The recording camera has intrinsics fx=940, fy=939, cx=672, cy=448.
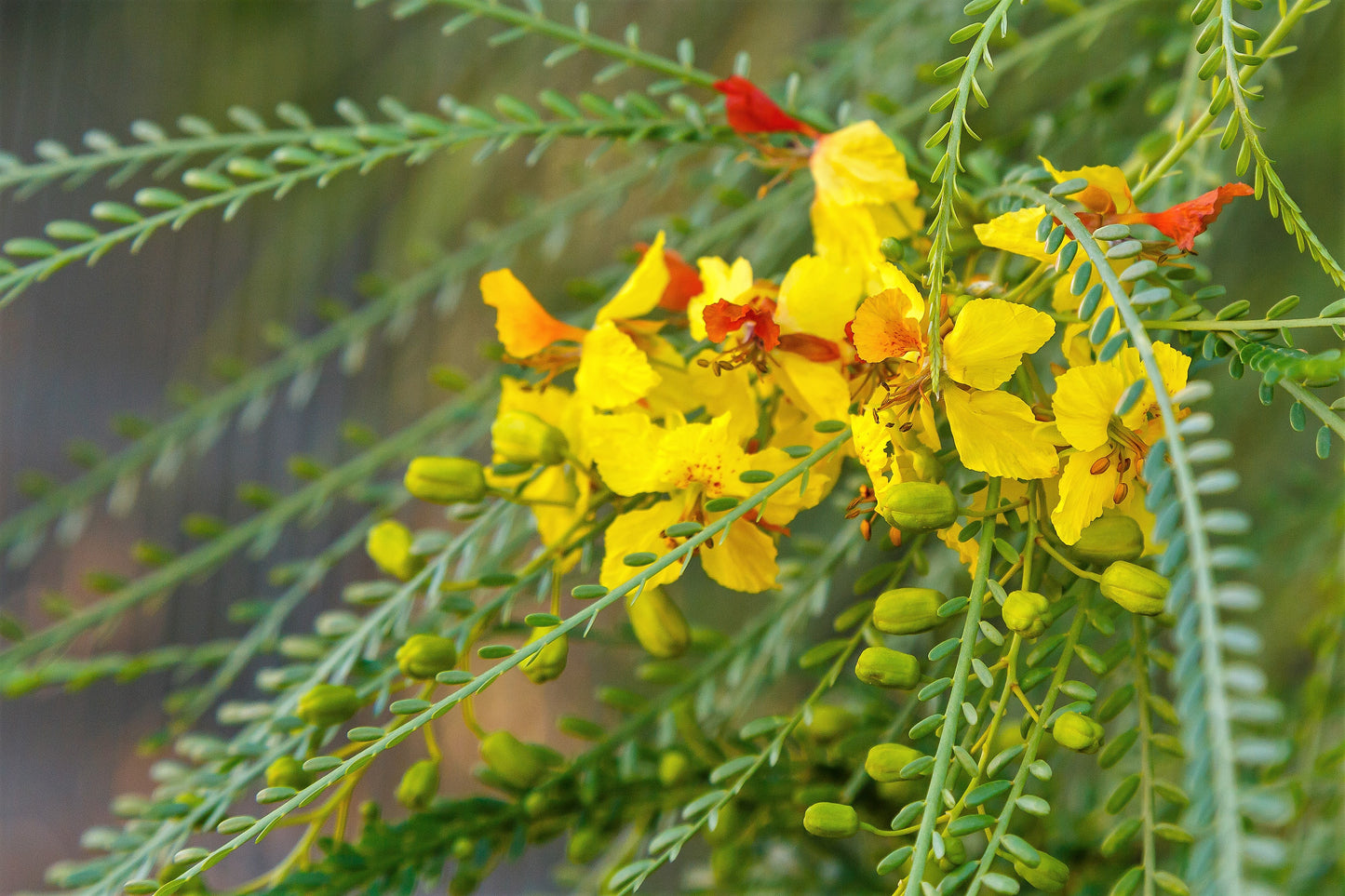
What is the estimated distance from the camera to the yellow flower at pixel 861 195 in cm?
25

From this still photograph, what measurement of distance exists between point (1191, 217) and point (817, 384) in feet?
0.30

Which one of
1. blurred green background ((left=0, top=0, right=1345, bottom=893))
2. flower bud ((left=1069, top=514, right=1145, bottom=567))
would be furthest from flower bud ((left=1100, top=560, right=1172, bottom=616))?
blurred green background ((left=0, top=0, right=1345, bottom=893))

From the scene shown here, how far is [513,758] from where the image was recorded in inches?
10.9

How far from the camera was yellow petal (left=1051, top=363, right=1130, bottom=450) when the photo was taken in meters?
0.19

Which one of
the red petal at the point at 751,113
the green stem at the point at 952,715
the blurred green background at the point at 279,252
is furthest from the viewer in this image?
the blurred green background at the point at 279,252

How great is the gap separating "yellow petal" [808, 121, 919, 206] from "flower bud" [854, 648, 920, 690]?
12 cm

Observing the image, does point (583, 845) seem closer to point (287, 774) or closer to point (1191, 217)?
point (287, 774)

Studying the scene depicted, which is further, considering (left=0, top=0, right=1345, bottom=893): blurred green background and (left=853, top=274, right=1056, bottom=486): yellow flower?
(left=0, top=0, right=1345, bottom=893): blurred green background

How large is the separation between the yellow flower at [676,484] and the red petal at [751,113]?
98mm

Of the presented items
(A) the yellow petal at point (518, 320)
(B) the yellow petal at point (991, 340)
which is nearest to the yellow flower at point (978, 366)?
(B) the yellow petal at point (991, 340)

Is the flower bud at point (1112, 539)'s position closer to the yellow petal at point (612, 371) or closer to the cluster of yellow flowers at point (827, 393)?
the cluster of yellow flowers at point (827, 393)

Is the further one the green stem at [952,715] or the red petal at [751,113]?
the red petal at [751,113]

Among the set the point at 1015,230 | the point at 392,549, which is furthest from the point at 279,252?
the point at 1015,230

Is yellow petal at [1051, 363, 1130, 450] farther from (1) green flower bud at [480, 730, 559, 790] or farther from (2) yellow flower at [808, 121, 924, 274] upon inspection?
(1) green flower bud at [480, 730, 559, 790]
